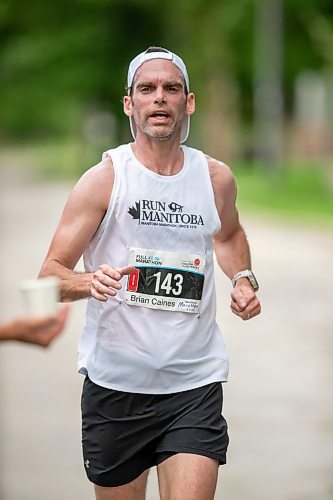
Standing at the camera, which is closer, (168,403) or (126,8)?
(168,403)

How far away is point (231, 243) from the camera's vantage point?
17.0 ft

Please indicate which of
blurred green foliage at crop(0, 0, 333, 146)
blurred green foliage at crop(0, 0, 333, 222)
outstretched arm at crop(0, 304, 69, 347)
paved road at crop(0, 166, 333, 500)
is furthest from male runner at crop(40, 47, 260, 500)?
blurred green foliage at crop(0, 0, 333, 146)

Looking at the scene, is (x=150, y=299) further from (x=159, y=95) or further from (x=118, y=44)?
(x=118, y=44)

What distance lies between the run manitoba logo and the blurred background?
2.57m

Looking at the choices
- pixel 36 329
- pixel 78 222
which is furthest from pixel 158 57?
pixel 36 329

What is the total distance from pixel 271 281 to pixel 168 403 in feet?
37.1

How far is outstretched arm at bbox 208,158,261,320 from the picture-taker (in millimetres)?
4918

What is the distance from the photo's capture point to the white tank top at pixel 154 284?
Result: 473 cm

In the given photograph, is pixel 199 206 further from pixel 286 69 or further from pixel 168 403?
pixel 286 69

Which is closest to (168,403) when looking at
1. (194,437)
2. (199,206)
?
(194,437)

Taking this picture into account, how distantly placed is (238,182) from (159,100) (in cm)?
3301

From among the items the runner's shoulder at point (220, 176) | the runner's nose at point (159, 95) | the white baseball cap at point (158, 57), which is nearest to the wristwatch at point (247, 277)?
the runner's shoulder at point (220, 176)

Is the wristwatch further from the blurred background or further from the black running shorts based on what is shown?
the blurred background

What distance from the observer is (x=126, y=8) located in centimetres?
5416
